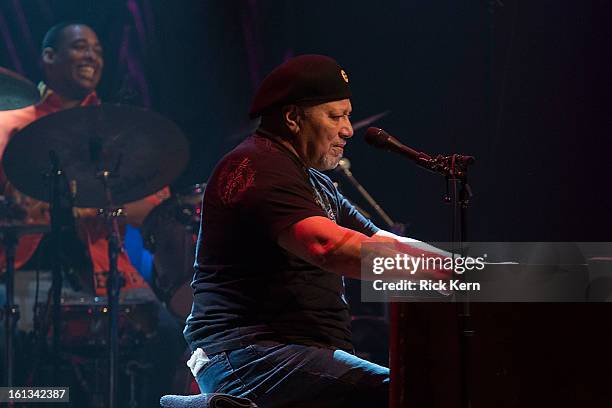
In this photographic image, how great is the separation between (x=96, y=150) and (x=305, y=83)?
3.14m

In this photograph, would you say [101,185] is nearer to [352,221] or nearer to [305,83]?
[352,221]

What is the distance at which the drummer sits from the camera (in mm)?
5969

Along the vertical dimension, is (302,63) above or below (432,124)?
above

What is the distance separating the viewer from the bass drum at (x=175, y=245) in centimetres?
595

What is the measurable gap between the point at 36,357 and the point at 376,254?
400 centimetres

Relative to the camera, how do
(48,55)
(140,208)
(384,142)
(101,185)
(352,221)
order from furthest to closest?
(48,55) < (140,208) < (101,185) < (352,221) < (384,142)

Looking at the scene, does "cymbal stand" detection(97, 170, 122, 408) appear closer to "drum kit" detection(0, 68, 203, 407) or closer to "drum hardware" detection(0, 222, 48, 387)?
"drum kit" detection(0, 68, 203, 407)

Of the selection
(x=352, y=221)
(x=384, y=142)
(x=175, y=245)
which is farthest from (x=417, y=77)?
(x=384, y=142)

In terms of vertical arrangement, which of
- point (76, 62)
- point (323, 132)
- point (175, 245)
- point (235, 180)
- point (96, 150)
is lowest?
point (175, 245)


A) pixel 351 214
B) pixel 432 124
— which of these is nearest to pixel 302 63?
pixel 351 214

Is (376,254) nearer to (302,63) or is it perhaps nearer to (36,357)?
(302,63)

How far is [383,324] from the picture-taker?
5.89 meters

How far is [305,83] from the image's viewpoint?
2908 millimetres

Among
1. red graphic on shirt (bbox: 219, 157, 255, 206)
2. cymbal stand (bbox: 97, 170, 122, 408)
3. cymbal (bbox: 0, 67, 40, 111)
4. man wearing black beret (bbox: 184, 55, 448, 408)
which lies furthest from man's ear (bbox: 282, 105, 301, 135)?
cymbal (bbox: 0, 67, 40, 111)
